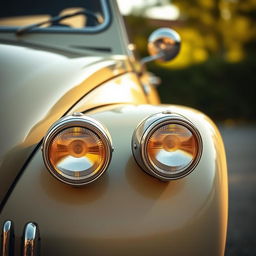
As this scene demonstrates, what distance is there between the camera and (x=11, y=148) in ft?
5.55

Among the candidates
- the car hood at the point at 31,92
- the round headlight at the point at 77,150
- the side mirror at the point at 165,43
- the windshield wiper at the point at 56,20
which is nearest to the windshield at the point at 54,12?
the windshield wiper at the point at 56,20

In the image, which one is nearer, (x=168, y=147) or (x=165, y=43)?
(x=168, y=147)

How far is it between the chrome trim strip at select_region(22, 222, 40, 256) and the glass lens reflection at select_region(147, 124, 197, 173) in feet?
1.46

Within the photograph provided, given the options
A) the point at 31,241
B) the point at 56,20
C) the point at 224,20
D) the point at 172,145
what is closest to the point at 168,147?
the point at 172,145

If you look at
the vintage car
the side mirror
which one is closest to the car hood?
the vintage car

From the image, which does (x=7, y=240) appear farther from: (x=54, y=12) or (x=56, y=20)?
(x=54, y=12)

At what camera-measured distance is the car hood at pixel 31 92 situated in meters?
1.69

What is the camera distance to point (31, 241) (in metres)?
1.47

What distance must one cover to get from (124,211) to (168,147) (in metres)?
0.27

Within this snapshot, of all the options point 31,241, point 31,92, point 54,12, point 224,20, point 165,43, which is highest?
point 224,20

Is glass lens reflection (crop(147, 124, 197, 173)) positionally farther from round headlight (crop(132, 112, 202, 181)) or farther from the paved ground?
the paved ground

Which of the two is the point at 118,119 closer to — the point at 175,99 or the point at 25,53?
the point at 25,53

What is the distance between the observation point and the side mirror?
118 inches

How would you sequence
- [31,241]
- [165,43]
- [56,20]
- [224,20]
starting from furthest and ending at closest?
[224,20] → [165,43] → [56,20] → [31,241]
